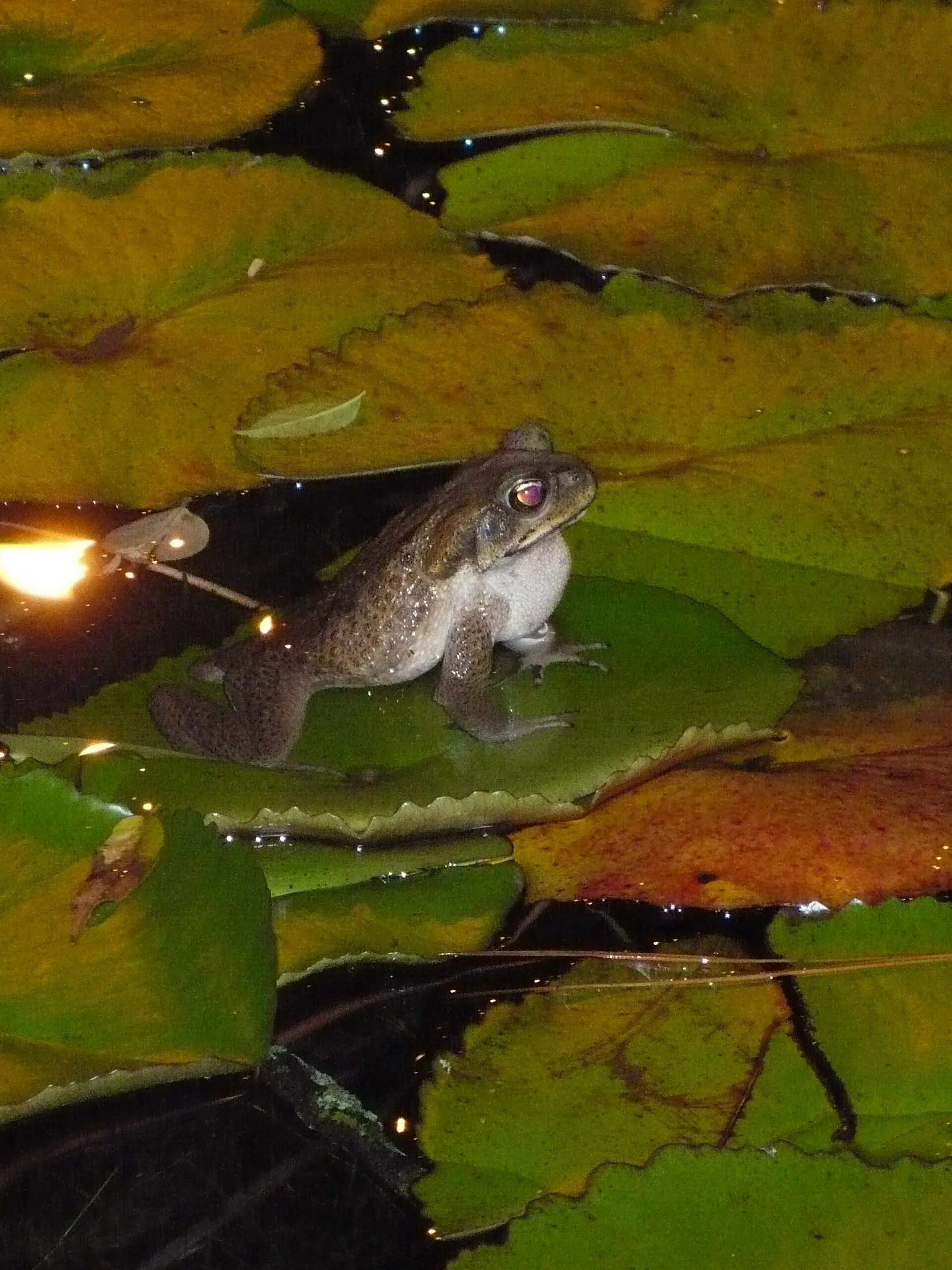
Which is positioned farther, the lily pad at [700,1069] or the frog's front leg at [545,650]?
the frog's front leg at [545,650]

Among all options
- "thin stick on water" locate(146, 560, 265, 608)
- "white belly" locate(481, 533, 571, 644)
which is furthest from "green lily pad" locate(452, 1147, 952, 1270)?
"thin stick on water" locate(146, 560, 265, 608)

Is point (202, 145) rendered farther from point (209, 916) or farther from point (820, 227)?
point (209, 916)

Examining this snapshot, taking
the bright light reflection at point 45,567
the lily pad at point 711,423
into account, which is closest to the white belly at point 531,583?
the lily pad at point 711,423

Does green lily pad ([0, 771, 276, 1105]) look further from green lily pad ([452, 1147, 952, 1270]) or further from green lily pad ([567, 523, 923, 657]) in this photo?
green lily pad ([567, 523, 923, 657])

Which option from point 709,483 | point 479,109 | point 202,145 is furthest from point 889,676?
point 202,145

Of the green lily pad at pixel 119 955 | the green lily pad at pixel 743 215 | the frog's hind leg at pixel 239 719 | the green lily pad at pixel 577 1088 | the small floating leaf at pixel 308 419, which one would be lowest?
the green lily pad at pixel 577 1088

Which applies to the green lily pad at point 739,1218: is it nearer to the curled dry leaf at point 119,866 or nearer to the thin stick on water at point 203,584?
the curled dry leaf at point 119,866
